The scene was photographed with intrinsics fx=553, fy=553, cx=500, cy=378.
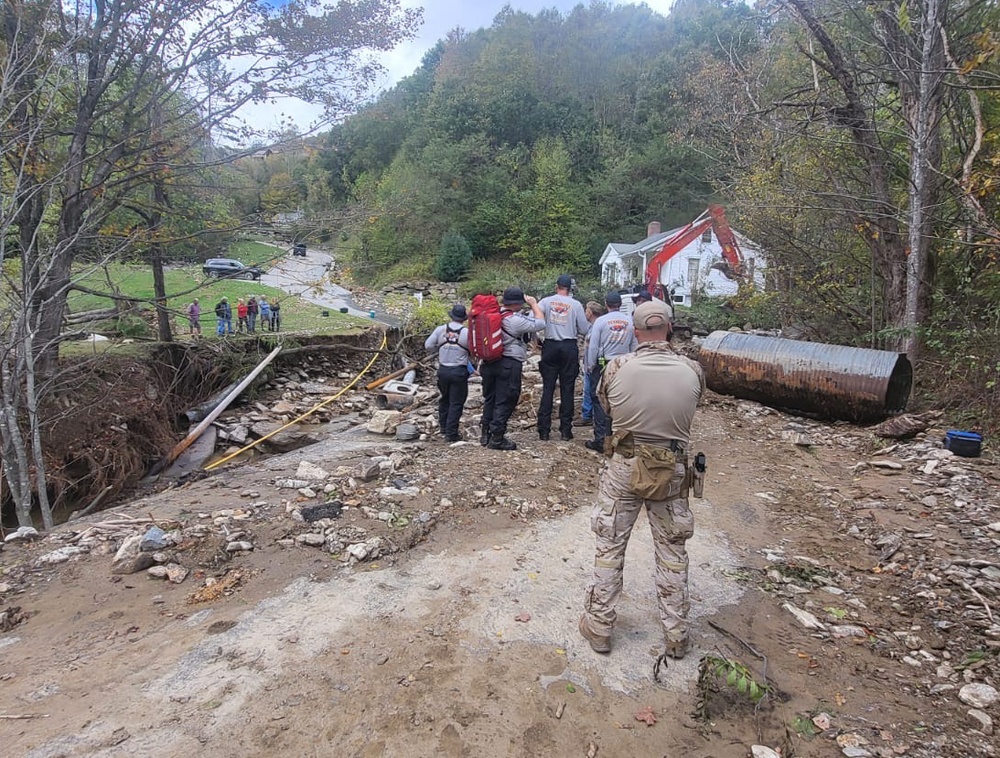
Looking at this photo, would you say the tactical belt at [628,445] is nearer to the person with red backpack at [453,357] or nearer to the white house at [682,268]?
the person with red backpack at [453,357]

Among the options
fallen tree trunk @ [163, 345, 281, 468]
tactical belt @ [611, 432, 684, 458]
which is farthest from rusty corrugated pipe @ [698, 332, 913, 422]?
fallen tree trunk @ [163, 345, 281, 468]

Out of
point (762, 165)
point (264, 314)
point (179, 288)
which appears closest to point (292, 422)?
point (179, 288)

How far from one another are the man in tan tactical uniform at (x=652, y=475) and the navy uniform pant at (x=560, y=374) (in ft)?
11.3

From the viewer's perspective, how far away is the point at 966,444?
231 inches

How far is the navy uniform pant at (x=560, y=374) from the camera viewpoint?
21.5 feet

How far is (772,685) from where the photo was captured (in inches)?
110

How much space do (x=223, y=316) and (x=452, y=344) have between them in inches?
257

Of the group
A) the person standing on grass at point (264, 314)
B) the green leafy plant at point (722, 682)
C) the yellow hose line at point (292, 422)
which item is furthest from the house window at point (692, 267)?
the green leafy plant at point (722, 682)

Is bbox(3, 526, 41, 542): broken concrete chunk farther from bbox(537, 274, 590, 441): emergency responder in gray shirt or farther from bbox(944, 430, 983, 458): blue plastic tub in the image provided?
bbox(944, 430, 983, 458): blue plastic tub

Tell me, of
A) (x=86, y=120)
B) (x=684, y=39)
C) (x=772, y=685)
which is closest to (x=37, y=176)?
(x=86, y=120)

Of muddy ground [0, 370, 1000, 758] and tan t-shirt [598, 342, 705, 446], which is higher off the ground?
tan t-shirt [598, 342, 705, 446]

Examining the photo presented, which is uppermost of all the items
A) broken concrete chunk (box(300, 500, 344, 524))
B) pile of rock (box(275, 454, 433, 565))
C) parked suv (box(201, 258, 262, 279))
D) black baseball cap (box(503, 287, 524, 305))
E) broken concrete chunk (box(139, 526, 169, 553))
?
parked suv (box(201, 258, 262, 279))

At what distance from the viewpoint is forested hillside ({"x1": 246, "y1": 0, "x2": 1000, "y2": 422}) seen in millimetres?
7516

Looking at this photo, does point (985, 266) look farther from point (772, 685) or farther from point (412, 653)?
point (412, 653)
